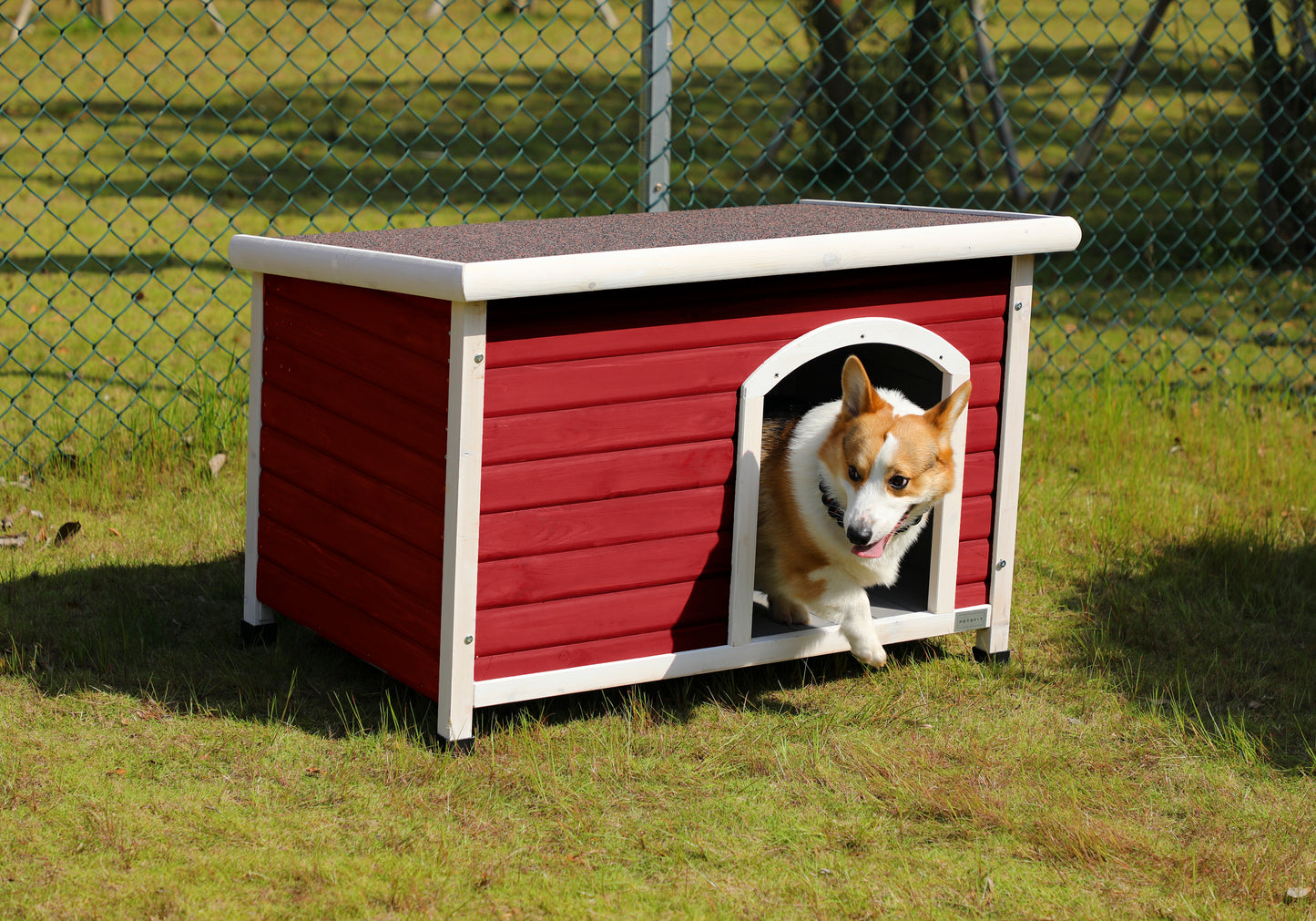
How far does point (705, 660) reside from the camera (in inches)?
116

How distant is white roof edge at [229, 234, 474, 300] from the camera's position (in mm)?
2477

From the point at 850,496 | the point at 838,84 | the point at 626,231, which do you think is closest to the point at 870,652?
the point at 850,496

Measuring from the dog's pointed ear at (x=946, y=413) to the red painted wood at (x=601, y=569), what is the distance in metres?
0.49

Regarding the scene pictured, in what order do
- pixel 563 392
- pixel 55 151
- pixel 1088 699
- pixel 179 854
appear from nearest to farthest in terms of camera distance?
pixel 179 854, pixel 563 392, pixel 1088 699, pixel 55 151

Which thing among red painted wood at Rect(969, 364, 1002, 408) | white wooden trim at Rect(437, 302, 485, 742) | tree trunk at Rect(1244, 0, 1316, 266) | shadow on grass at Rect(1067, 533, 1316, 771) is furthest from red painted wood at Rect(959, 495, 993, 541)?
tree trunk at Rect(1244, 0, 1316, 266)

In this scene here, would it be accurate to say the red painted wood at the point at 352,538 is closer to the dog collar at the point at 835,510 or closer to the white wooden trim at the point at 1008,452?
the dog collar at the point at 835,510

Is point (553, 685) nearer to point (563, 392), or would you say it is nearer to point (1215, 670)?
point (563, 392)

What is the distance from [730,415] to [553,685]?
2.14ft

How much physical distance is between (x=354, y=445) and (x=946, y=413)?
1223 mm

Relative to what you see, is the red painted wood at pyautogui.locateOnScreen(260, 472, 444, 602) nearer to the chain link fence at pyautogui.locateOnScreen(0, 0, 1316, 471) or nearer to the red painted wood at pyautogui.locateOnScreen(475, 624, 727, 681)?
the red painted wood at pyautogui.locateOnScreen(475, 624, 727, 681)

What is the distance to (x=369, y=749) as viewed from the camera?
2754 mm

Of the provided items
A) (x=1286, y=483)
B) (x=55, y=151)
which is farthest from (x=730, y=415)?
(x=55, y=151)

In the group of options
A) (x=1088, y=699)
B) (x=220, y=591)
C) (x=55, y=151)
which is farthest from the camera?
(x=55, y=151)

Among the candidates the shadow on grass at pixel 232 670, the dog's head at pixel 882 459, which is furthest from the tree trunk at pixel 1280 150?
the shadow on grass at pixel 232 670
